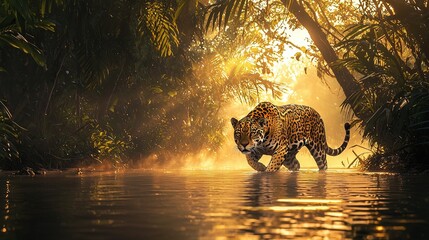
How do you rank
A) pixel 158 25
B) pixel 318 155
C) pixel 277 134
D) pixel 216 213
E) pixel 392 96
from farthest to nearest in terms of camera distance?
pixel 318 155, pixel 277 134, pixel 158 25, pixel 392 96, pixel 216 213

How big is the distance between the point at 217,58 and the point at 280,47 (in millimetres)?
7330

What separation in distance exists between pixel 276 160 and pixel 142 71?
662 cm

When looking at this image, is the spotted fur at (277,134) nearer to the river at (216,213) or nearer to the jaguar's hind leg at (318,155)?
the jaguar's hind leg at (318,155)

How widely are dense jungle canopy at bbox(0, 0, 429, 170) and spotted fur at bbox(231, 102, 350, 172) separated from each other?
1.18m

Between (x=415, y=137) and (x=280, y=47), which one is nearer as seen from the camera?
(x=415, y=137)

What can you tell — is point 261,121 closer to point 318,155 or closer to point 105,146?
point 318,155

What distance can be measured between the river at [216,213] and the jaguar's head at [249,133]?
349 inches

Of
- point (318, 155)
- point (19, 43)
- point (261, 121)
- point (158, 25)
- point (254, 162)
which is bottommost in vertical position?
point (254, 162)

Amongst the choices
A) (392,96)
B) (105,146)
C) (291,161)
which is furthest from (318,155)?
(105,146)

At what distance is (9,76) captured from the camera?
2083 centimetres

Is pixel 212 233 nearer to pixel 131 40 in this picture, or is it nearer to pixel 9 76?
pixel 131 40

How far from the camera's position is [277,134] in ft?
66.0

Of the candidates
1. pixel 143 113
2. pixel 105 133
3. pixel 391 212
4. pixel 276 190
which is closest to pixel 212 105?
pixel 143 113

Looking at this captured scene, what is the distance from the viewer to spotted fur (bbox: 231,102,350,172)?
64.6 feet
